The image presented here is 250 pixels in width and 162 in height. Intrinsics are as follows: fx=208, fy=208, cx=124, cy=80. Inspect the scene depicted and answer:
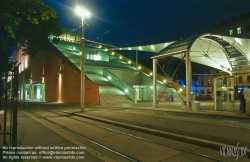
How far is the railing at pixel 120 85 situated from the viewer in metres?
28.9

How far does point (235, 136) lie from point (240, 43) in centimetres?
1484

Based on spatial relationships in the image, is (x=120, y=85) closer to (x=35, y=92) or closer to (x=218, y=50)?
(x=218, y=50)

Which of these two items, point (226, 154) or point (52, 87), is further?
point (52, 87)

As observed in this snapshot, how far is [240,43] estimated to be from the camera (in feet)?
64.0

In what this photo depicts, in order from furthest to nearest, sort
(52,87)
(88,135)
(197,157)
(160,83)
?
(52,87) < (160,83) < (88,135) < (197,157)

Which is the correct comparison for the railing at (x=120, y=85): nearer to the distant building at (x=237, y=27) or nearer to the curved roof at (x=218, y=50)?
the curved roof at (x=218, y=50)

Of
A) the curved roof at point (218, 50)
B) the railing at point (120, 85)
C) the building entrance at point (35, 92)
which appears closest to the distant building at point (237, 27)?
the curved roof at point (218, 50)

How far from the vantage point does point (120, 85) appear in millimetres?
32000

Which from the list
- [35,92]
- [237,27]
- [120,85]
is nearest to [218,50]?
[120,85]

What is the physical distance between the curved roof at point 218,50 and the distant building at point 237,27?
1115 inches

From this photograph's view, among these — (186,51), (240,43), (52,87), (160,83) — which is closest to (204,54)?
(240,43)

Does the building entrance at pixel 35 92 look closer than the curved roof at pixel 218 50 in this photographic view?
No

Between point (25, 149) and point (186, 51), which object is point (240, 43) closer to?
point (186, 51)

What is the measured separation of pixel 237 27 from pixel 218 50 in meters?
33.6
